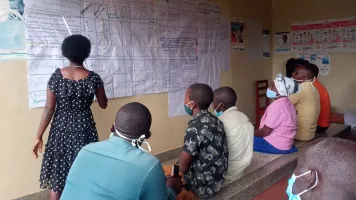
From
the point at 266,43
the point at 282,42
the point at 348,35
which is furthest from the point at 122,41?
the point at 348,35

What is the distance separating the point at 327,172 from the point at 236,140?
133 cm

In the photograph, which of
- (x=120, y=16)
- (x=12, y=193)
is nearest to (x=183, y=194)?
(x=12, y=193)

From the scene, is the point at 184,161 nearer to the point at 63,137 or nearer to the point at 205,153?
the point at 205,153

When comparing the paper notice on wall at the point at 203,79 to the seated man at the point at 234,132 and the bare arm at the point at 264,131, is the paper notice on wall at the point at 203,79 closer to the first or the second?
the bare arm at the point at 264,131

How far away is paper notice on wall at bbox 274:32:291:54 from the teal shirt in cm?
444

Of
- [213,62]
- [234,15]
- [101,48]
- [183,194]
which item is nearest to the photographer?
[183,194]

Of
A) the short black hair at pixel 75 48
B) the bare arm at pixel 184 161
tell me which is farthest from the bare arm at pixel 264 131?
the short black hair at pixel 75 48

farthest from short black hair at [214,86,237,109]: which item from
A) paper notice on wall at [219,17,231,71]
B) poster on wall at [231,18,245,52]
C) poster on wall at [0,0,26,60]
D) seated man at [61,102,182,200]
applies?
poster on wall at [231,18,245,52]

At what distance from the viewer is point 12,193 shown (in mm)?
2375

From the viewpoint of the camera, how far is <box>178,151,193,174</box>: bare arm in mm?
1895

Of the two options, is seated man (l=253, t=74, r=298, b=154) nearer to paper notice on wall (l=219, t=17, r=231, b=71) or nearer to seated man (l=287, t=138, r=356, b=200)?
paper notice on wall (l=219, t=17, r=231, b=71)

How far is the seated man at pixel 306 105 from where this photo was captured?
3250 millimetres

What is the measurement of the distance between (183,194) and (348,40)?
380 centimetres

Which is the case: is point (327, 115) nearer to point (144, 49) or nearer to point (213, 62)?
point (213, 62)
